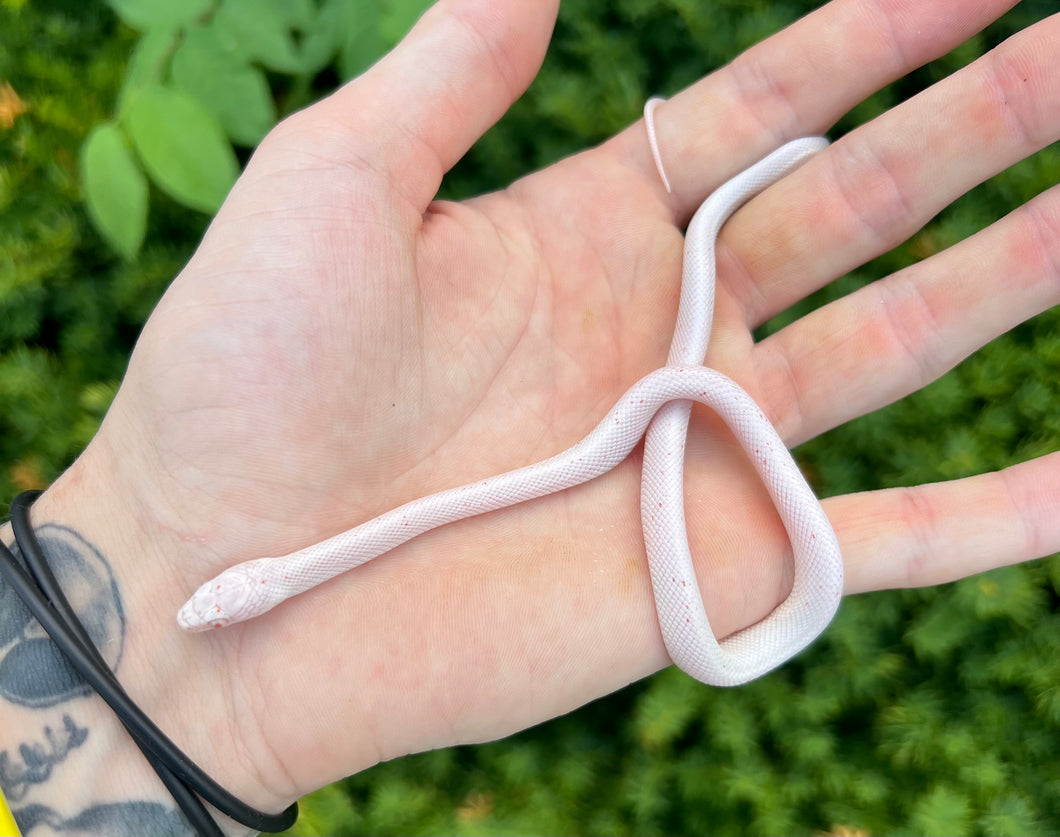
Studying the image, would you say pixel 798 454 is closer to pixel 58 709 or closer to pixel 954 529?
pixel 954 529

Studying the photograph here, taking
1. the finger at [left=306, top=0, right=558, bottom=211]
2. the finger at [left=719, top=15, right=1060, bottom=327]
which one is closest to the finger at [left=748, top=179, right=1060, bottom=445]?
the finger at [left=719, top=15, right=1060, bottom=327]

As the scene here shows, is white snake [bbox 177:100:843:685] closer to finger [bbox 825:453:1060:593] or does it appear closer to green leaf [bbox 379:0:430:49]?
finger [bbox 825:453:1060:593]

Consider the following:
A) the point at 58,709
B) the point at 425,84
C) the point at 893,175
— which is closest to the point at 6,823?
the point at 58,709

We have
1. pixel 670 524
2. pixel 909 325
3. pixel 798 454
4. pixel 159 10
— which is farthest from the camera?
pixel 798 454

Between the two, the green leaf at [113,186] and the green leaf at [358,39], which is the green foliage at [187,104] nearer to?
the green leaf at [113,186]

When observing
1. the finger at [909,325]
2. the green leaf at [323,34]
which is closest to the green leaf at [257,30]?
the green leaf at [323,34]
